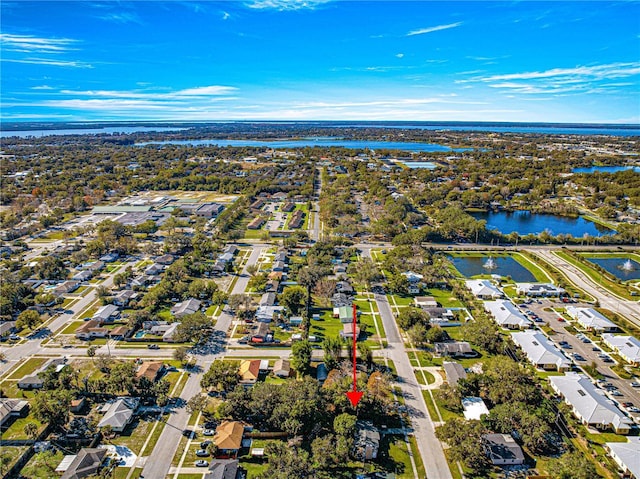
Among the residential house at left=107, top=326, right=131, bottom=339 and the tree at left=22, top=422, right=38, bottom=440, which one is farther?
the residential house at left=107, top=326, right=131, bottom=339

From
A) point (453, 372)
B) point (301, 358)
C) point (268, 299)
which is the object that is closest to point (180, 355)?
point (301, 358)

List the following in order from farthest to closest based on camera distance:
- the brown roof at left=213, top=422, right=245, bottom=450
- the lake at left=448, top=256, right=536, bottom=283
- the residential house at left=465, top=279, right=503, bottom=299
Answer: the lake at left=448, top=256, right=536, bottom=283, the residential house at left=465, top=279, right=503, bottom=299, the brown roof at left=213, top=422, right=245, bottom=450

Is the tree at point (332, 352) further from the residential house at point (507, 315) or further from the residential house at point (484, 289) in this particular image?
the residential house at point (484, 289)

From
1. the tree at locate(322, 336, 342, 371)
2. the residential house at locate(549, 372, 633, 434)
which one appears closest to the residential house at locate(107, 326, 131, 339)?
the tree at locate(322, 336, 342, 371)

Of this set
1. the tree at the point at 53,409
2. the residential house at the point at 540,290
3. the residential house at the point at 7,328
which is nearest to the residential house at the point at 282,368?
the tree at the point at 53,409

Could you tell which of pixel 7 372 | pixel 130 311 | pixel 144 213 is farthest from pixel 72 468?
pixel 144 213

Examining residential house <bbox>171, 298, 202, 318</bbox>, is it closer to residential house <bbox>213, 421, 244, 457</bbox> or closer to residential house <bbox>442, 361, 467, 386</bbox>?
residential house <bbox>213, 421, 244, 457</bbox>

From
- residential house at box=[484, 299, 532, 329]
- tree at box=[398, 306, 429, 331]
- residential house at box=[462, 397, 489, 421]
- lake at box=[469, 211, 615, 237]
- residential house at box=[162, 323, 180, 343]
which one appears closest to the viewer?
residential house at box=[462, 397, 489, 421]

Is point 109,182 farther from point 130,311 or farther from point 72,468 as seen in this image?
point 72,468
